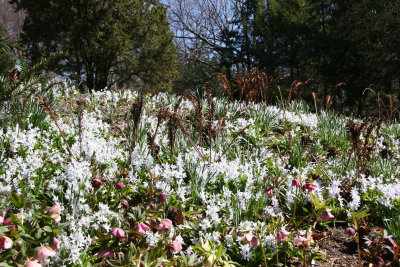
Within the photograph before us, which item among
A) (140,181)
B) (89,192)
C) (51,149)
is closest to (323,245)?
(140,181)

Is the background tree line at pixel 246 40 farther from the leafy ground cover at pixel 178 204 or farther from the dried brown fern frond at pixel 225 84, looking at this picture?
the leafy ground cover at pixel 178 204

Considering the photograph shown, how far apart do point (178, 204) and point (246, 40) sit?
18206mm

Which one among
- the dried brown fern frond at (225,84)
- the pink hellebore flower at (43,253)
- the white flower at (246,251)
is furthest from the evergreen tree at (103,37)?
the pink hellebore flower at (43,253)

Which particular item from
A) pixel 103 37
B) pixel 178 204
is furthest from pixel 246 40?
pixel 178 204

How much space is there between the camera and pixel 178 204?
262 centimetres

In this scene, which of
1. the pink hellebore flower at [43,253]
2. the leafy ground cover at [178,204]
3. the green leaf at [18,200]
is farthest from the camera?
the leafy ground cover at [178,204]

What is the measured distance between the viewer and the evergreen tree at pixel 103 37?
1129cm

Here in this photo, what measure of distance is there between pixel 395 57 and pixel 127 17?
42.2 feet

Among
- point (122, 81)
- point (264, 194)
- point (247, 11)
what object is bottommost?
point (264, 194)

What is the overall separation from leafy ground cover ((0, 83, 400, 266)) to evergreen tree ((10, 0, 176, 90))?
8.27m

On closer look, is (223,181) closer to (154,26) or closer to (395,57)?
(154,26)

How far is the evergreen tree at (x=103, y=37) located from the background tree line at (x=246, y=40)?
1.5 inches

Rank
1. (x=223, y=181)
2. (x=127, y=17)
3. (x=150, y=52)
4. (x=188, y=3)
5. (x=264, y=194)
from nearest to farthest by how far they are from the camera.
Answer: (x=264, y=194), (x=223, y=181), (x=127, y=17), (x=150, y=52), (x=188, y=3)

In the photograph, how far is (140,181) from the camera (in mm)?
2863
